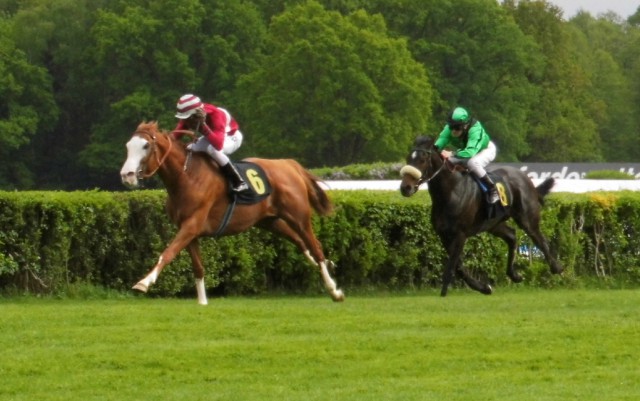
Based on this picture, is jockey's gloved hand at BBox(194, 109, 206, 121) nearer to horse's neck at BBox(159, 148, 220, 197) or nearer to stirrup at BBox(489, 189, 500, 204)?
horse's neck at BBox(159, 148, 220, 197)

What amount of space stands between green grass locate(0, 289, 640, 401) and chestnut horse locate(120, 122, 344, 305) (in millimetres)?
1159

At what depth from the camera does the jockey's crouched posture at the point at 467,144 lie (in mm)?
16562

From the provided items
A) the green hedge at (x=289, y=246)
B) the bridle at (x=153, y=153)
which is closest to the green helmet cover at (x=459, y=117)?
the green hedge at (x=289, y=246)

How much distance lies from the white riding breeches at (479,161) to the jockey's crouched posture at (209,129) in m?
2.48

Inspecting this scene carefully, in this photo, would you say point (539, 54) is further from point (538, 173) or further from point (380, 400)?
point (380, 400)

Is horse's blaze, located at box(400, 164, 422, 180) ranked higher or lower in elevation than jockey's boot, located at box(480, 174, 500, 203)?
higher

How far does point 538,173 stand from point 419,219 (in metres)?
23.9

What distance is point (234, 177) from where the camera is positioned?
50.1ft

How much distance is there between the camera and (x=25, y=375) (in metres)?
10.4

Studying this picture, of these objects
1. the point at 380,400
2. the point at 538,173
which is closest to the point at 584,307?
the point at 380,400

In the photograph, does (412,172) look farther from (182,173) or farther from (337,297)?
(182,173)

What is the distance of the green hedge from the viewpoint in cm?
1764

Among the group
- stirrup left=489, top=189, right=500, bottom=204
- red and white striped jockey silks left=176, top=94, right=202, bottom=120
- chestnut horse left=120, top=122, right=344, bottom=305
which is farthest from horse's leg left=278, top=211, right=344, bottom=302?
stirrup left=489, top=189, right=500, bottom=204

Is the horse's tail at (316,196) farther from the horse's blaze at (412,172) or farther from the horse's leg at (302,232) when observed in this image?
the horse's blaze at (412,172)
